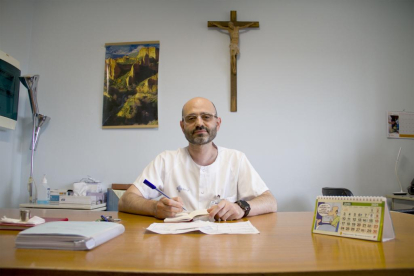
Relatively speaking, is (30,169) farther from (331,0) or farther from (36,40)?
(331,0)

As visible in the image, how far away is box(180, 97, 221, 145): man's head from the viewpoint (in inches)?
64.9

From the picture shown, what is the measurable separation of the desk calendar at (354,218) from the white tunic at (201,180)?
70cm

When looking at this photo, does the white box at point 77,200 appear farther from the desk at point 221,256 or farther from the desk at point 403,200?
the desk at point 403,200

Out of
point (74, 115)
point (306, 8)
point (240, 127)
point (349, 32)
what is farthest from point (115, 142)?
point (349, 32)

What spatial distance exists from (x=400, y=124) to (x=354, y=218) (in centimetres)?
261

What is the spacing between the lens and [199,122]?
1664mm

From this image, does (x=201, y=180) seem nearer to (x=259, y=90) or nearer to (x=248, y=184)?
(x=248, y=184)

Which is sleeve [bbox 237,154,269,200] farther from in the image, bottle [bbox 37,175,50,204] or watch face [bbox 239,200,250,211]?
bottle [bbox 37,175,50,204]

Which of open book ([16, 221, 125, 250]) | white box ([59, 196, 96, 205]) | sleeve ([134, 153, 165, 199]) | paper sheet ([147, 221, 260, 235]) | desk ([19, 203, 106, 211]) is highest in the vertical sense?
sleeve ([134, 153, 165, 199])

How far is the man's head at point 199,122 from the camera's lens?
1649mm

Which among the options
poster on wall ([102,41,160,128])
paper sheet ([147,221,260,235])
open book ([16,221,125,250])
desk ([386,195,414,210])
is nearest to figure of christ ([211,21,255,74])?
poster on wall ([102,41,160,128])

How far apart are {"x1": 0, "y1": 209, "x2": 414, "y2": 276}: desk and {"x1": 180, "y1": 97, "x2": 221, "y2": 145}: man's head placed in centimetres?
85

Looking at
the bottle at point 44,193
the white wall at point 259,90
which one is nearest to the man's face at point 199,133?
the white wall at point 259,90

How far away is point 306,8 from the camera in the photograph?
9.77 ft
